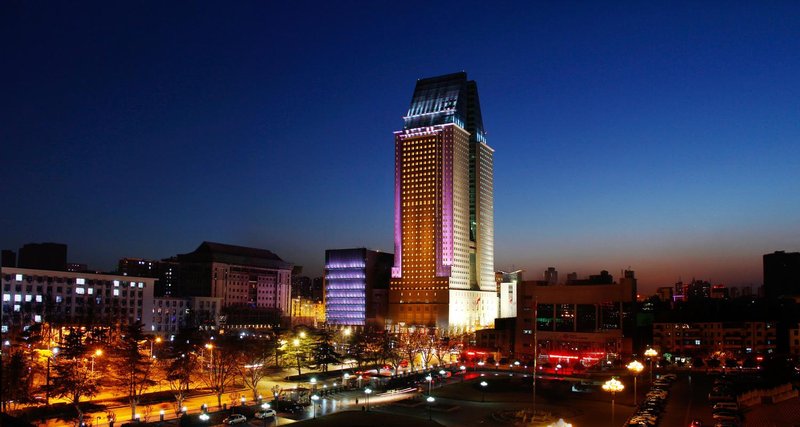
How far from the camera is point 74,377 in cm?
4872

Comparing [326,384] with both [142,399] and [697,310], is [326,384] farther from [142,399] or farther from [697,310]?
[697,310]

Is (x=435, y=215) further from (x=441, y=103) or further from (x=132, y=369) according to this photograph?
(x=132, y=369)

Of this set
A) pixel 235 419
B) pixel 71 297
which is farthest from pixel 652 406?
pixel 71 297

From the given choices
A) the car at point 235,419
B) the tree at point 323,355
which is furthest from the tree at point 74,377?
the tree at point 323,355

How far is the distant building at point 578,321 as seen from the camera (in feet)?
343

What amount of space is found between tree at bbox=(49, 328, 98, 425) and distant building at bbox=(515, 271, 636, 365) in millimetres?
70997

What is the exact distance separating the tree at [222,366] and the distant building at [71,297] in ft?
104

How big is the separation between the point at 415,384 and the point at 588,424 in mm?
23601

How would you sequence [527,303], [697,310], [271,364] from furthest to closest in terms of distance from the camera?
[697,310]
[527,303]
[271,364]

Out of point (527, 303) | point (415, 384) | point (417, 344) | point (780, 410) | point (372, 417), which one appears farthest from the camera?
point (527, 303)

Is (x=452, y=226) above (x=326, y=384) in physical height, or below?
above

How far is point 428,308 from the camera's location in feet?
531

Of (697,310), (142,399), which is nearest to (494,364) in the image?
(697,310)

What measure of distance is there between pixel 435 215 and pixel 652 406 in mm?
110970
